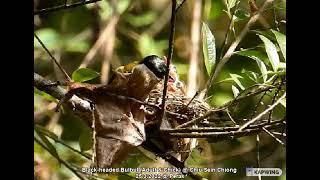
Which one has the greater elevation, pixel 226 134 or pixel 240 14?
pixel 240 14

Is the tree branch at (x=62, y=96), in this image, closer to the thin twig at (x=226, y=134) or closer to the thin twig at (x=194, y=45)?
the thin twig at (x=226, y=134)

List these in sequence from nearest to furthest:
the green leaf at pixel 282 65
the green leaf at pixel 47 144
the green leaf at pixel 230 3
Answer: the green leaf at pixel 47 144 → the green leaf at pixel 282 65 → the green leaf at pixel 230 3

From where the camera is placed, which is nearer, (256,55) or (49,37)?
(256,55)

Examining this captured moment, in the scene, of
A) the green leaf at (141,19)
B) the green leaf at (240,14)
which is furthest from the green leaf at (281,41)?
the green leaf at (141,19)

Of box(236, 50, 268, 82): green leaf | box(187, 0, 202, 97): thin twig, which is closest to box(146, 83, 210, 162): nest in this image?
box(236, 50, 268, 82): green leaf

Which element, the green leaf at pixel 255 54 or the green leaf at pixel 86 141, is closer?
the green leaf at pixel 255 54

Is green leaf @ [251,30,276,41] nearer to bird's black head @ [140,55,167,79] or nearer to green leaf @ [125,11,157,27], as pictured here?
bird's black head @ [140,55,167,79]

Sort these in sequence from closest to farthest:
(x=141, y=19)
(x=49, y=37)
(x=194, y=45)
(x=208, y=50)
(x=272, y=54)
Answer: (x=272, y=54) → (x=208, y=50) → (x=49, y=37) → (x=194, y=45) → (x=141, y=19)

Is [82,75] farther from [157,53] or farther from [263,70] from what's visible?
[157,53]

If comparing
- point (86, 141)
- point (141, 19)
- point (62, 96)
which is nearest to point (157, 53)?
point (141, 19)
